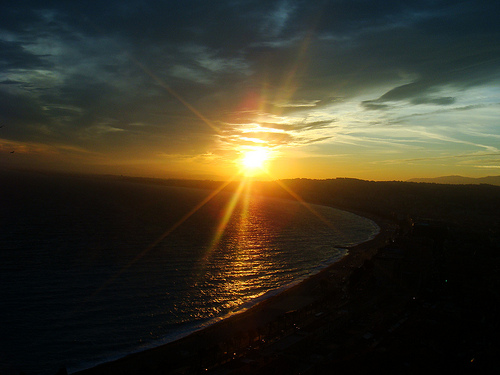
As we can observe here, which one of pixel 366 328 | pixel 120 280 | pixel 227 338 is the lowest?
pixel 227 338

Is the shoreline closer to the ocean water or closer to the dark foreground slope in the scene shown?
the dark foreground slope

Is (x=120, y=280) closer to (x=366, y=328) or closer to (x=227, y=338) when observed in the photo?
(x=227, y=338)

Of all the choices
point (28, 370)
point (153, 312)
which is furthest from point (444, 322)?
point (28, 370)

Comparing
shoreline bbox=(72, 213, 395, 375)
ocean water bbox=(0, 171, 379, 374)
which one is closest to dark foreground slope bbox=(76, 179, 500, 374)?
shoreline bbox=(72, 213, 395, 375)

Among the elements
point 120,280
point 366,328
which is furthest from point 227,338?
point 120,280

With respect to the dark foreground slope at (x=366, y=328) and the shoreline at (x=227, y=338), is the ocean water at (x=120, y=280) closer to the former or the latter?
the shoreline at (x=227, y=338)

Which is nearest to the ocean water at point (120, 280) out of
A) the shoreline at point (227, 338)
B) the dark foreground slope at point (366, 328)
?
the shoreline at point (227, 338)
